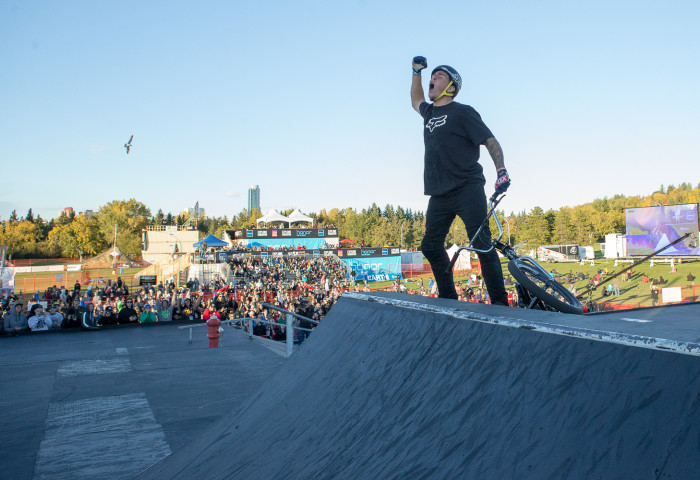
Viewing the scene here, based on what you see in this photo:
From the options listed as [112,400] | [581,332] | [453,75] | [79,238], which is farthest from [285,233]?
[581,332]

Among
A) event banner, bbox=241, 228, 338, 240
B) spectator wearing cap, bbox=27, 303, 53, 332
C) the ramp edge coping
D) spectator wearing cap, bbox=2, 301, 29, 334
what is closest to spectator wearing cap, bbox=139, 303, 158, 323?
spectator wearing cap, bbox=27, 303, 53, 332

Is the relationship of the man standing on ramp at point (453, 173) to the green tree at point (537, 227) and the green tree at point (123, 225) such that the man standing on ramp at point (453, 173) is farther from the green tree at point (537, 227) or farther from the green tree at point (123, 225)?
the green tree at point (123, 225)

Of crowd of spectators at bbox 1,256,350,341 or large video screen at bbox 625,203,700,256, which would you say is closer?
crowd of spectators at bbox 1,256,350,341

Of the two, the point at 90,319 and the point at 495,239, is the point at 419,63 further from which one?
the point at 90,319

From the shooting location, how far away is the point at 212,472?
225 cm

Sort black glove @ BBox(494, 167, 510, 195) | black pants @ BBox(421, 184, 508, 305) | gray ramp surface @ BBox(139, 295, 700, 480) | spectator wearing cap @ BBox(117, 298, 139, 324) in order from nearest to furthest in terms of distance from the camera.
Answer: gray ramp surface @ BBox(139, 295, 700, 480), black glove @ BBox(494, 167, 510, 195), black pants @ BBox(421, 184, 508, 305), spectator wearing cap @ BBox(117, 298, 139, 324)

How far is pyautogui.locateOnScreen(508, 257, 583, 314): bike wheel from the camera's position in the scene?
2871 millimetres

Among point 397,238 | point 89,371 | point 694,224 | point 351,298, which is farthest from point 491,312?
point 397,238

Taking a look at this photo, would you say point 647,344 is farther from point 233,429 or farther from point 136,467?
point 136,467

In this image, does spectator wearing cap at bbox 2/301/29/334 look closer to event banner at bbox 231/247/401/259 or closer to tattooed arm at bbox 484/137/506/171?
tattooed arm at bbox 484/137/506/171

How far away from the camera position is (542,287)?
10.9ft

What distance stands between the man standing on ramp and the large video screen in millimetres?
39129

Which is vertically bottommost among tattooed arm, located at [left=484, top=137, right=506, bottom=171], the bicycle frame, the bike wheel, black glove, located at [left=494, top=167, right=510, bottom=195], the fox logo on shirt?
the bike wheel

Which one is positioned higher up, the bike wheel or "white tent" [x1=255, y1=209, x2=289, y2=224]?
"white tent" [x1=255, y1=209, x2=289, y2=224]
